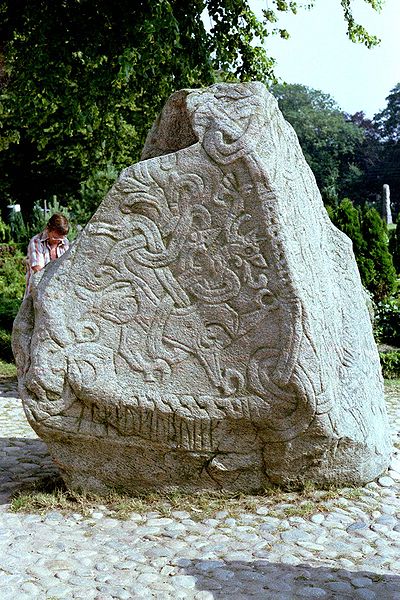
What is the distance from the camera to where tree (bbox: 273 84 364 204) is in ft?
210

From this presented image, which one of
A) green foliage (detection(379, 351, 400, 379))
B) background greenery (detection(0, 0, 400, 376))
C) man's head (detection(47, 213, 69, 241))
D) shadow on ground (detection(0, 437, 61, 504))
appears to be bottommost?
shadow on ground (detection(0, 437, 61, 504))

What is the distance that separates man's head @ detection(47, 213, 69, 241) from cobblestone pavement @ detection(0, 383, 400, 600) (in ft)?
11.8

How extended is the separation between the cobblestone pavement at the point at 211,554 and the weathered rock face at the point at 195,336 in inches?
13.8

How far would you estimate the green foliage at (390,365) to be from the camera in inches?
445

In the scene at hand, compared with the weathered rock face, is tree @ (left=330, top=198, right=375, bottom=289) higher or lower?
higher

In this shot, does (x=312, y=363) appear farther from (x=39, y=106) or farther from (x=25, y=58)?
(x=39, y=106)

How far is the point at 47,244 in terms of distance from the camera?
344 inches

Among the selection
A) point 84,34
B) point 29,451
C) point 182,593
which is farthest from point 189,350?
point 84,34

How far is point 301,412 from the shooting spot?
5.04m

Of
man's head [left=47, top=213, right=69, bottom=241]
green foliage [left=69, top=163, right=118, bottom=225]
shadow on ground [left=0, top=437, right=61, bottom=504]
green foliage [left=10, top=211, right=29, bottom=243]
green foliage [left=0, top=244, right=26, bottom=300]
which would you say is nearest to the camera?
shadow on ground [left=0, top=437, right=61, bottom=504]

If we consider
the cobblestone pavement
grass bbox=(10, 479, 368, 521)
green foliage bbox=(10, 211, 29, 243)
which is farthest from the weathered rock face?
green foliage bbox=(10, 211, 29, 243)

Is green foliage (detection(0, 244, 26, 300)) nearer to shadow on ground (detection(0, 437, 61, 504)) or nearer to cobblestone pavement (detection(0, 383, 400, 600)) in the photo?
shadow on ground (detection(0, 437, 61, 504))

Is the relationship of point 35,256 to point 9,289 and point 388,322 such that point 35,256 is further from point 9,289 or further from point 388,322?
point 388,322

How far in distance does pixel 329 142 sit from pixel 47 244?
63.1 metres
